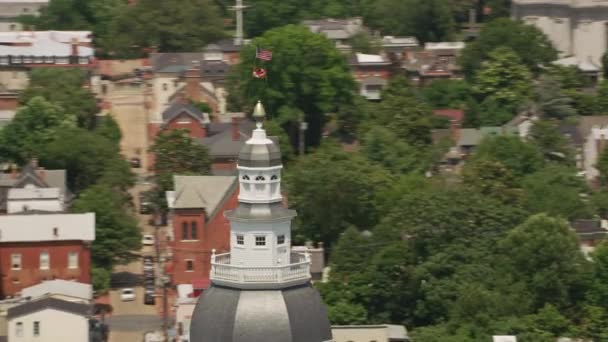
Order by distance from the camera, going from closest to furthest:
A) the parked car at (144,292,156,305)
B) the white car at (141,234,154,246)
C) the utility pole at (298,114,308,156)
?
the parked car at (144,292,156,305)
the white car at (141,234,154,246)
the utility pole at (298,114,308,156)

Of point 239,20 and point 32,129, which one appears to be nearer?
point 32,129

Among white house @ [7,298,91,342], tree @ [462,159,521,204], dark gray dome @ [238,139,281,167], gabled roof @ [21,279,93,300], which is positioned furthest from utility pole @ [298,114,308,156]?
dark gray dome @ [238,139,281,167]

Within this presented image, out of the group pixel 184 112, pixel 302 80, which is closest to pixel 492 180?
pixel 302 80

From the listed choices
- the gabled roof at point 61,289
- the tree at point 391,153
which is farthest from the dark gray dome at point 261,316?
the tree at point 391,153

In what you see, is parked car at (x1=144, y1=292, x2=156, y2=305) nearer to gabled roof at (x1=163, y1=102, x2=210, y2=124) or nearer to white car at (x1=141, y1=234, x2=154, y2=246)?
white car at (x1=141, y1=234, x2=154, y2=246)

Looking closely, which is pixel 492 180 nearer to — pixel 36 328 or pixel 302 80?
pixel 302 80

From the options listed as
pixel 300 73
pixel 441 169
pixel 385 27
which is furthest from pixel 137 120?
pixel 385 27

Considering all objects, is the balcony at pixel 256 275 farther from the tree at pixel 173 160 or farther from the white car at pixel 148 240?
the tree at pixel 173 160

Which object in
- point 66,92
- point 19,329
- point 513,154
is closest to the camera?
point 19,329

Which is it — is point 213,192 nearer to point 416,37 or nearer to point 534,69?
point 534,69
